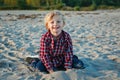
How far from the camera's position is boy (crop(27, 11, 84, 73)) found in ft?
14.2

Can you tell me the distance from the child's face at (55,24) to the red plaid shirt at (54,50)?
0.34ft

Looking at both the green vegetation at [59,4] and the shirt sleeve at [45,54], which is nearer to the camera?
the shirt sleeve at [45,54]

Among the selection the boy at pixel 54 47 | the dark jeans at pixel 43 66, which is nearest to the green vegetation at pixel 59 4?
the dark jeans at pixel 43 66

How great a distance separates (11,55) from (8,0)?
35369 millimetres

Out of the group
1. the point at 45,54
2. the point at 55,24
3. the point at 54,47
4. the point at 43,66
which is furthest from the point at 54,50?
the point at 55,24

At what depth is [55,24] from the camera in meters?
4.30

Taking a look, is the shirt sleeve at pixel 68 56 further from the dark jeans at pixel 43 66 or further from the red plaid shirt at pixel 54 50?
the dark jeans at pixel 43 66

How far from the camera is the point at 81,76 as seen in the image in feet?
13.5

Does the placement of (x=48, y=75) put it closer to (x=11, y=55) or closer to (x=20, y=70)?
(x=20, y=70)

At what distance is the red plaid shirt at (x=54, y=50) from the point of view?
4.42 metres

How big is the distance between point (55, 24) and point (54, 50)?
1.39ft

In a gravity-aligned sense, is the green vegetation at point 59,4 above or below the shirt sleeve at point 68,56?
below

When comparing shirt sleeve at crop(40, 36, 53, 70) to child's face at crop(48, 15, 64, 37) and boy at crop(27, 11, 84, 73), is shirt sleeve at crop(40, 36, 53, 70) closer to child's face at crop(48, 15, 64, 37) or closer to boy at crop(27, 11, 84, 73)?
boy at crop(27, 11, 84, 73)

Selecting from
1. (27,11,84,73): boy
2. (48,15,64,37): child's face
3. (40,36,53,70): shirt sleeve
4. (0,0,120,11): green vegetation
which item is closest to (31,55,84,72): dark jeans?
(27,11,84,73): boy
